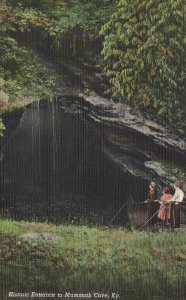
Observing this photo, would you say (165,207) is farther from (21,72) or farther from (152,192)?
(21,72)

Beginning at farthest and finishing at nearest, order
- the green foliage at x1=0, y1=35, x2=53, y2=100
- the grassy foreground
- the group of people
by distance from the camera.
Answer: the green foliage at x1=0, y1=35, x2=53, y2=100, the group of people, the grassy foreground

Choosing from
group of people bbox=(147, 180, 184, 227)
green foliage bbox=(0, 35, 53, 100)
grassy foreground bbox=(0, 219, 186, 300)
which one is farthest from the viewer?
green foliage bbox=(0, 35, 53, 100)

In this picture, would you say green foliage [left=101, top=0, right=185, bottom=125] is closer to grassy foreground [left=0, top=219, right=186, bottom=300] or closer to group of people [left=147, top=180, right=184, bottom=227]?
group of people [left=147, top=180, right=184, bottom=227]

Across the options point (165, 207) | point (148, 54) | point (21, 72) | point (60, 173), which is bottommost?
point (165, 207)

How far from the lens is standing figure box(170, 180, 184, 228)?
26.6 ft

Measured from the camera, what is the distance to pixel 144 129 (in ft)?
27.2

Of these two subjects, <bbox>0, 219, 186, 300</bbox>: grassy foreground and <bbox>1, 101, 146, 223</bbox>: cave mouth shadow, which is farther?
<bbox>1, 101, 146, 223</bbox>: cave mouth shadow

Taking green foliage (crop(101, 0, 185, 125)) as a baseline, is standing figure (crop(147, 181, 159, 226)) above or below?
below

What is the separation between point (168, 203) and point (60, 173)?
152cm

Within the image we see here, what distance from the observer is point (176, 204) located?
8148 millimetres

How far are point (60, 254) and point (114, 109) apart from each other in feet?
6.97

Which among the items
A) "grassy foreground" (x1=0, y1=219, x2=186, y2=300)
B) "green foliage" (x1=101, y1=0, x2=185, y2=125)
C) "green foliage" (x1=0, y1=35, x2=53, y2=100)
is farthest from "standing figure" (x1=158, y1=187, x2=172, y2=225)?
"green foliage" (x1=0, y1=35, x2=53, y2=100)

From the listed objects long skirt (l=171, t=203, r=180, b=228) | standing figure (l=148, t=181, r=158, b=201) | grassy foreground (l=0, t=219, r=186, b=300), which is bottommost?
grassy foreground (l=0, t=219, r=186, b=300)

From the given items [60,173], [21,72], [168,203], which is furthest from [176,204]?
[21,72]
